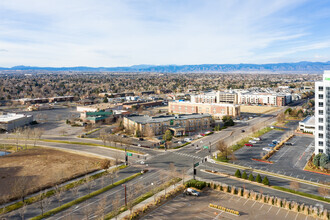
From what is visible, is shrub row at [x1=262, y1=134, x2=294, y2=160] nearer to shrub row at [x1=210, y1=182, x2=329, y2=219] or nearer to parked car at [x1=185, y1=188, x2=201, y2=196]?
shrub row at [x1=210, y1=182, x2=329, y2=219]

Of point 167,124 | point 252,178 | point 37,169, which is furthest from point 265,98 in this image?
point 37,169

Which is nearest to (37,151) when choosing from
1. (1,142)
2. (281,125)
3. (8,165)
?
(8,165)

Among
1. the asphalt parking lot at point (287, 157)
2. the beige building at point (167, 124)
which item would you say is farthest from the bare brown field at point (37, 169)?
the asphalt parking lot at point (287, 157)

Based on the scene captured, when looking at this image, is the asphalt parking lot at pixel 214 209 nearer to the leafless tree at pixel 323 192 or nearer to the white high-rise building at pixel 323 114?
the leafless tree at pixel 323 192

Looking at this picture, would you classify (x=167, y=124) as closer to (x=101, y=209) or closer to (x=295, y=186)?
(x=295, y=186)

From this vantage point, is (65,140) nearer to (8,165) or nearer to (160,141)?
(8,165)

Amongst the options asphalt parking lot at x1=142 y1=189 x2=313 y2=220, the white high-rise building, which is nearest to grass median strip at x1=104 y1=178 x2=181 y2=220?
asphalt parking lot at x1=142 y1=189 x2=313 y2=220
